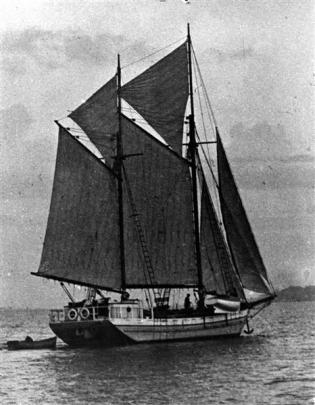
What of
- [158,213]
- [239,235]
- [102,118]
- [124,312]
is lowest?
[124,312]

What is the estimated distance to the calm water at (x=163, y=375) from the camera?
2620cm

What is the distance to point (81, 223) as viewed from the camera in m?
43.8

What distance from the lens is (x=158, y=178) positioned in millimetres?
45656

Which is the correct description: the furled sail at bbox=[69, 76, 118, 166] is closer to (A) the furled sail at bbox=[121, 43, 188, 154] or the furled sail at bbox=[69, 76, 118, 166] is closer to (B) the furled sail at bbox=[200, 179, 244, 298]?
(A) the furled sail at bbox=[121, 43, 188, 154]

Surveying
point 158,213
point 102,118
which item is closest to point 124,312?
point 158,213

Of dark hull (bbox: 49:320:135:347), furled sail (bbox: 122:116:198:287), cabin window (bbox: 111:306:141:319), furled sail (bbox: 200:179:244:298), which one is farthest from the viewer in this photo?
furled sail (bbox: 200:179:244:298)

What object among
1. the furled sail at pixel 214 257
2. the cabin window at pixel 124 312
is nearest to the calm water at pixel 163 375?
the cabin window at pixel 124 312

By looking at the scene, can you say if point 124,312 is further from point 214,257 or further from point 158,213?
point 214,257

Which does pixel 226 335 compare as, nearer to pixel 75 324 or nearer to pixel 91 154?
pixel 75 324

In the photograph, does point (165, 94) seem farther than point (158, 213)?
Yes

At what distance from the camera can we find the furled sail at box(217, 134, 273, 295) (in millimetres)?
45219

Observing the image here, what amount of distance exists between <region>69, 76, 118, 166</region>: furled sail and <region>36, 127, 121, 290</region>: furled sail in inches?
49.8

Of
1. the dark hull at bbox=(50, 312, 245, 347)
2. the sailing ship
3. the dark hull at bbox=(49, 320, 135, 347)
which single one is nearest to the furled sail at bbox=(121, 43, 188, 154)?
the sailing ship

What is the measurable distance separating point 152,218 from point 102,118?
6765 millimetres
